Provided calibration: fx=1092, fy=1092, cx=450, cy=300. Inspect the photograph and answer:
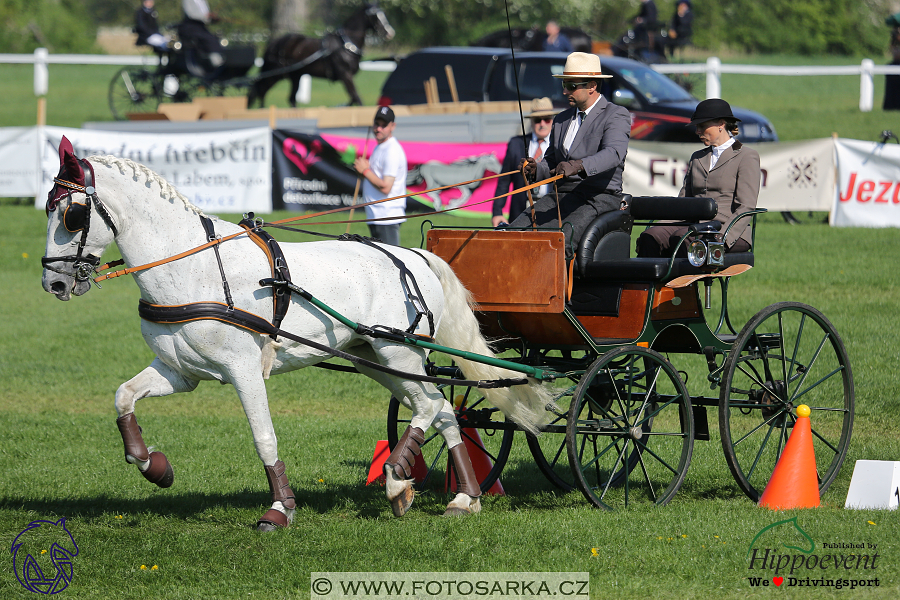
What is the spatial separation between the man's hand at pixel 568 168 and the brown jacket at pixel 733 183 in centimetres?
115

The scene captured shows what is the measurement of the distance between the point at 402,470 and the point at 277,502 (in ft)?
2.23

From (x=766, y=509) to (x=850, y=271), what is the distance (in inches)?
299

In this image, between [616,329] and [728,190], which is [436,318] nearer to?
[616,329]

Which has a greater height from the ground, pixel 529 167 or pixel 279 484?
pixel 529 167

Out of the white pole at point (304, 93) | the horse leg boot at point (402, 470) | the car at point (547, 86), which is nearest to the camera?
the horse leg boot at point (402, 470)

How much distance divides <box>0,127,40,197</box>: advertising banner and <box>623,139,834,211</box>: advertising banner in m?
9.09

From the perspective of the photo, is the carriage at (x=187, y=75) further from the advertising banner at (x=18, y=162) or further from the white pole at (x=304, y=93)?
the advertising banner at (x=18, y=162)

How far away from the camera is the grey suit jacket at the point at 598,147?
6.31 meters

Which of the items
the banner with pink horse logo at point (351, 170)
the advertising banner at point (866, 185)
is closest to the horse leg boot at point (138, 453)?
the banner with pink horse logo at point (351, 170)

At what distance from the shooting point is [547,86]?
57.8 feet

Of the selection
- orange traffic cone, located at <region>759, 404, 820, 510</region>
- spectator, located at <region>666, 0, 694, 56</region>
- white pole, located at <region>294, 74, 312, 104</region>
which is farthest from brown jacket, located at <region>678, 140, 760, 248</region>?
white pole, located at <region>294, 74, 312, 104</region>

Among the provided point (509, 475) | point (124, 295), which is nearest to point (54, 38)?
point (124, 295)

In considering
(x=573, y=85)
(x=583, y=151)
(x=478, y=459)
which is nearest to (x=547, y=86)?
(x=573, y=85)

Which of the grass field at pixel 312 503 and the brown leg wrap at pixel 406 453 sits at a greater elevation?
the brown leg wrap at pixel 406 453
